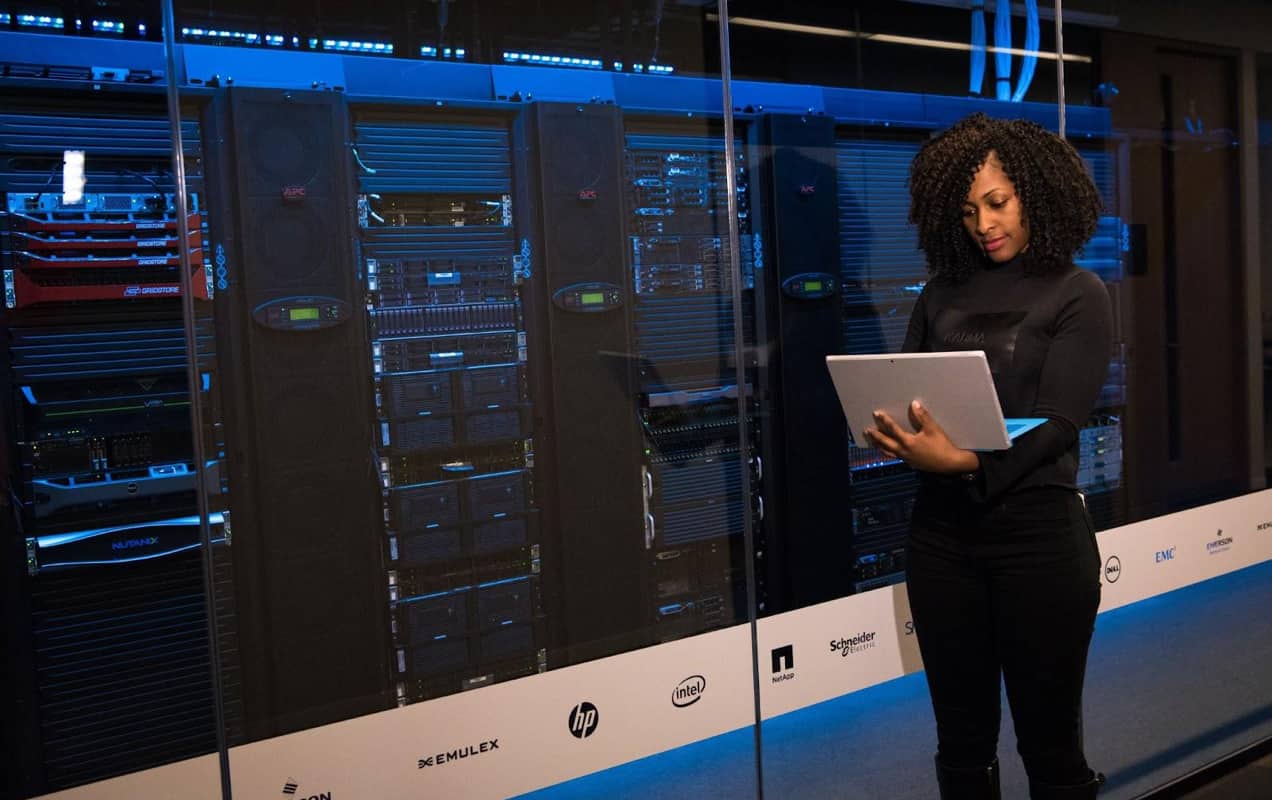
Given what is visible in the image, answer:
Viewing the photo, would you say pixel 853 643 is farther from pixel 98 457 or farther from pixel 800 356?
pixel 98 457

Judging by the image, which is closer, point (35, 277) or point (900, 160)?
point (35, 277)

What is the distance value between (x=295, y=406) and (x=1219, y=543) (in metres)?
3.08

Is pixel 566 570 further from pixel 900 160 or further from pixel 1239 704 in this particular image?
pixel 1239 704

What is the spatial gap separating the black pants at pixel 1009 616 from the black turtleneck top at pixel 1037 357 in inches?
2.2

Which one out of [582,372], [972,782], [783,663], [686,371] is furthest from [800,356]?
[972,782]

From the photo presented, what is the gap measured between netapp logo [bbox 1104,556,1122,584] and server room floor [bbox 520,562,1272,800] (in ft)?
1.00

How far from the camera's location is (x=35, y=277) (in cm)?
196

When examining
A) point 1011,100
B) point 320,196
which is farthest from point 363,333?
point 1011,100

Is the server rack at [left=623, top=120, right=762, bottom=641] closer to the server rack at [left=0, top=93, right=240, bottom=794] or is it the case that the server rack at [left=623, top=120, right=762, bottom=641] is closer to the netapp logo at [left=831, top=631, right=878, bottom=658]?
the netapp logo at [left=831, top=631, right=878, bottom=658]

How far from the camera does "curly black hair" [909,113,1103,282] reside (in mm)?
1812

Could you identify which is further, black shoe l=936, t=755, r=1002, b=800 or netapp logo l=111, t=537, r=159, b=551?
netapp logo l=111, t=537, r=159, b=551

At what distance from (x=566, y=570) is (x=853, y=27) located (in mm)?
1856

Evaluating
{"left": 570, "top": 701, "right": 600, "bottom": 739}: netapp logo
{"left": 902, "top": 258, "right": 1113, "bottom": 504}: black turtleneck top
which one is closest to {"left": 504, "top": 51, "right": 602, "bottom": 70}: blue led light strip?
{"left": 902, "top": 258, "right": 1113, "bottom": 504}: black turtleneck top

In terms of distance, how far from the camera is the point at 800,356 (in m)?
3.01
